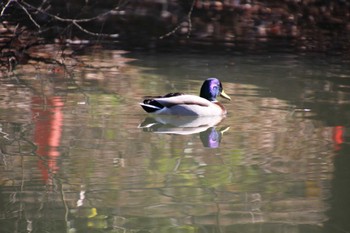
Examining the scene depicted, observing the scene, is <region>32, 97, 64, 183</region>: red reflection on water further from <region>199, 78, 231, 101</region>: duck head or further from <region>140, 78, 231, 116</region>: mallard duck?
<region>199, 78, 231, 101</region>: duck head

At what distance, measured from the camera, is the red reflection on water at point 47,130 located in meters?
8.36

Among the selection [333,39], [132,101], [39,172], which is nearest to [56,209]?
[39,172]

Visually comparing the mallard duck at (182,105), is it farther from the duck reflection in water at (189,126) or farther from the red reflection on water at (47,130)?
the red reflection on water at (47,130)

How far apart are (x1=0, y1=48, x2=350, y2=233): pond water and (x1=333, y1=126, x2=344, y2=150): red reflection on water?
0.01 metres

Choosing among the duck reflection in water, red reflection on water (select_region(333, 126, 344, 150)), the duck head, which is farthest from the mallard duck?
red reflection on water (select_region(333, 126, 344, 150))

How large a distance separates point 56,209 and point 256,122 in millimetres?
3851

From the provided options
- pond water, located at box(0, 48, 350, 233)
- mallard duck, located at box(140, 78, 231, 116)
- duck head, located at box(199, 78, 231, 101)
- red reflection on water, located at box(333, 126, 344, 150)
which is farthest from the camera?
duck head, located at box(199, 78, 231, 101)

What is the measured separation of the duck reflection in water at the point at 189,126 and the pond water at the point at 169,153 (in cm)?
2

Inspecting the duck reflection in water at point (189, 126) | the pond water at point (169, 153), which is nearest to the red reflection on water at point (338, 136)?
the pond water at point (169, 153)

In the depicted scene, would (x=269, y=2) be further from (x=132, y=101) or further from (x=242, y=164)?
(x=242, y=164)

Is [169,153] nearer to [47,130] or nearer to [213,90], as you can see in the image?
[47,130]

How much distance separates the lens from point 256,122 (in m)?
10.5

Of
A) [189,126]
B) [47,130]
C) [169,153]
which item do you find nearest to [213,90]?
[189,126]

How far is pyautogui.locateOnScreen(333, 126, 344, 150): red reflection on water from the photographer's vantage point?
31.1 ft
